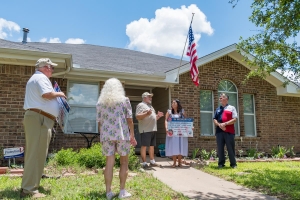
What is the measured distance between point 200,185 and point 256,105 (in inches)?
251

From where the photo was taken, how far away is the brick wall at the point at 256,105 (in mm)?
9031

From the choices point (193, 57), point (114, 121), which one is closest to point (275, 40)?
point (193, 57)


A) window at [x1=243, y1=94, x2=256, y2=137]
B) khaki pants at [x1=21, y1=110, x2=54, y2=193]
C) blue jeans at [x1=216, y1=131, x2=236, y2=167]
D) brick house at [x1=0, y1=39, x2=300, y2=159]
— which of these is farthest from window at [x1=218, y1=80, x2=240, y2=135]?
khaki pants at [x1=21, y1=110, x2=54, y2=193]

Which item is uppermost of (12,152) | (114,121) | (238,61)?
(238,61)

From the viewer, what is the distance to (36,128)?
3582mm

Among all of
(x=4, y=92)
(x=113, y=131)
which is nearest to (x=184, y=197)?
(x=113, y=131)

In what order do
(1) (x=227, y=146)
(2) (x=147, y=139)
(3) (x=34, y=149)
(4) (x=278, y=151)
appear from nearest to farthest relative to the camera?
(3) (x=34, y=149), (2) (x=147, y=139), (1) (x=227, y=146), (4) (x=278, y=151)

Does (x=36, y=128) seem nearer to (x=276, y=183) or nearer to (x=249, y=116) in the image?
(x=276, y=183)

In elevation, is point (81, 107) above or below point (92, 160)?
above

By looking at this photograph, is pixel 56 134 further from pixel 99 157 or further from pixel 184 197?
pixel 184 197

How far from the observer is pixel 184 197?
151 inches

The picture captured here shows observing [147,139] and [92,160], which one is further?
[147,139]

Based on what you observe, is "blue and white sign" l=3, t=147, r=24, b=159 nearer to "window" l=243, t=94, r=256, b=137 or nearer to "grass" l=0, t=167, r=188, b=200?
"grass" l=0, t=167, r=188, b=200

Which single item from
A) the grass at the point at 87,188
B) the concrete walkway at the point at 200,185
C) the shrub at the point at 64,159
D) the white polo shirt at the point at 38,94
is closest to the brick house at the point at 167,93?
the shrub at the point at 64,159
